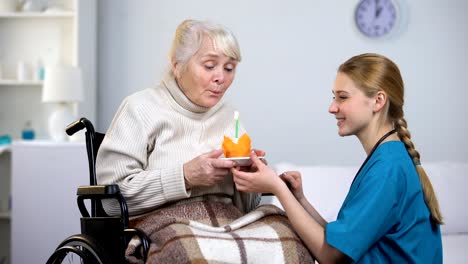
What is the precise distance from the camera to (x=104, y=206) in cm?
197

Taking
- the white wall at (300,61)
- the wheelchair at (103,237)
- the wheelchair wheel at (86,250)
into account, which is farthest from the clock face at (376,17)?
the wheelchair wheel at (86,250)

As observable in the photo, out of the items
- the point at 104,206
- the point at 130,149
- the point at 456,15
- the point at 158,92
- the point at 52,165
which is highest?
the point at 456,15

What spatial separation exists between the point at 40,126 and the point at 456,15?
276 centimetres

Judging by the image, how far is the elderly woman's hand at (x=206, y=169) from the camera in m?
1.78

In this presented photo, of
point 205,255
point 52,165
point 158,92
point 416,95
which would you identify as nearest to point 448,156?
point 416,95

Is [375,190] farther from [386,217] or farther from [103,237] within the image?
[103,237]

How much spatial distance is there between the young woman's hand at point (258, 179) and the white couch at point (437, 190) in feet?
4.03

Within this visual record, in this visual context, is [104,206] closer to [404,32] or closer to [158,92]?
[158,92]

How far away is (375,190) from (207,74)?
0.64 meters

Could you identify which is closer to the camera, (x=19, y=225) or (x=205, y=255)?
(x=205, y=255)

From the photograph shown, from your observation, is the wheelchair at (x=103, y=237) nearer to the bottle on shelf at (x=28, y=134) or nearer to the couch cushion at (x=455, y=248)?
the couch cushion at (x=455, y=248)

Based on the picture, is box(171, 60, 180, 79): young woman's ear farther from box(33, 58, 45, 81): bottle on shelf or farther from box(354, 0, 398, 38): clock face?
box(354, 0, 398, 38): clock face

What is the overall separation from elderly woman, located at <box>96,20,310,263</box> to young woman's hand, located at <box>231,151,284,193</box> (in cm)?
5

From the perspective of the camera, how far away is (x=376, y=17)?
13.9ft
